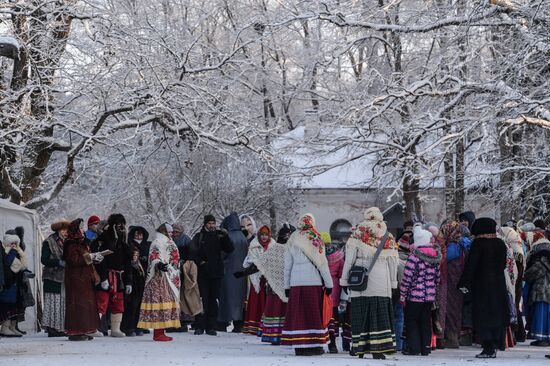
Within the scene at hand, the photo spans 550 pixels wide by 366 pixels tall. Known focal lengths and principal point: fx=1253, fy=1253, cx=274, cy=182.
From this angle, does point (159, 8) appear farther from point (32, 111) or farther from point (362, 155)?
point (32, 111)

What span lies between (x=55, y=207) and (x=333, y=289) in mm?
33355

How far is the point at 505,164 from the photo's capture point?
28.0m

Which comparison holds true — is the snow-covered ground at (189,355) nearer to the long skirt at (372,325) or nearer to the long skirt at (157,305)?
the long skirt at (372,325)

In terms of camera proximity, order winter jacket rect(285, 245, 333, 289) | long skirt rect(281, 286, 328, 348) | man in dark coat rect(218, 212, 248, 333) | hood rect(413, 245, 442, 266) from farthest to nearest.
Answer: man in dark coat rect(218, 212, 248, 333), hood rect(413, 245, 442, 266), winter jacket rect(285, 245, 333, 289), long skirt rect(281, 286, 328, 348)

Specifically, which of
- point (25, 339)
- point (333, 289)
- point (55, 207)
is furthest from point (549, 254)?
point (55, 207)

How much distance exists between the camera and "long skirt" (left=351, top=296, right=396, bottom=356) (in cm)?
1477

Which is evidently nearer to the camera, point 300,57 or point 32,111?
point 32,111

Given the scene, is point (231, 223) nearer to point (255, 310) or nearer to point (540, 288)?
point (255, 310)

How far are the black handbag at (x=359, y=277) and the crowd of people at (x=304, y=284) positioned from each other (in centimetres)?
1

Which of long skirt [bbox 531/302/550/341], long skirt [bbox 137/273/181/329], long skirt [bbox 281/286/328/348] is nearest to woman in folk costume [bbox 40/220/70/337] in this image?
long skirt [bbox 137/273/181/329]

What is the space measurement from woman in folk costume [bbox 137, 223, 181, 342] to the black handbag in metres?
3.67

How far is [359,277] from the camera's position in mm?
14867

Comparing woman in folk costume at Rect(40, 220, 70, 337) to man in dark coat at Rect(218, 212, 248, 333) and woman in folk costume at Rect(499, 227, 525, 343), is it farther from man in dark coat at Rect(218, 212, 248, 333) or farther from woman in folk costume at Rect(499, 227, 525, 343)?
woman in folk costume at Rect(499, 227, 525, 343)

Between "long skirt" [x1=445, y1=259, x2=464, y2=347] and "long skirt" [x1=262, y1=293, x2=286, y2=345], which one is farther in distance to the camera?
"long skirt" [x1=262, y1=293, x2=286, y2=345]
